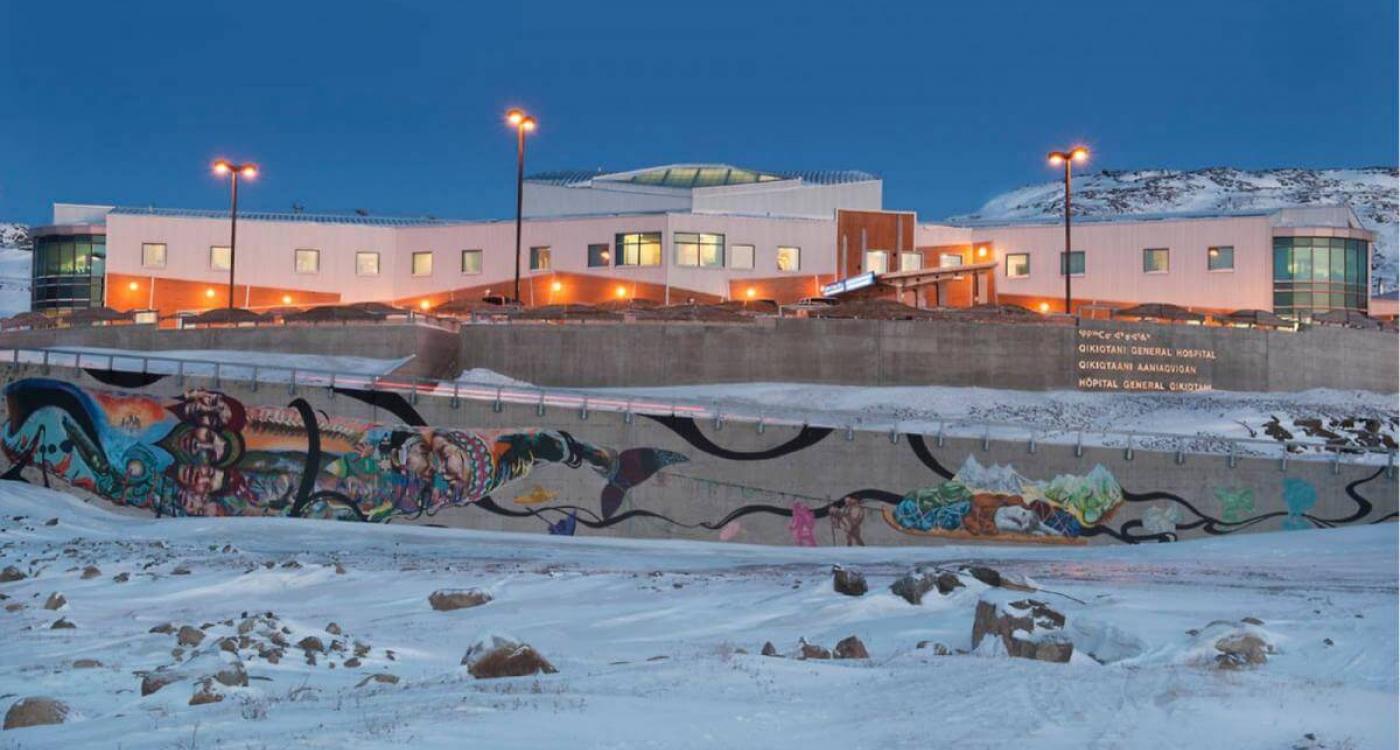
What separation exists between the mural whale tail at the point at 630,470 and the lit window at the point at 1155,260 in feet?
115

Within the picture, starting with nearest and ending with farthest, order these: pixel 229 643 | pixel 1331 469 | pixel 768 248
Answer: pixel 229 643 → pixel 1331 469 → pixel 768 248

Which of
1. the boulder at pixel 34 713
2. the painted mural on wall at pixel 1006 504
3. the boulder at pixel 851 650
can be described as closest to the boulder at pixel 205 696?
the boulder at pixel 34 713

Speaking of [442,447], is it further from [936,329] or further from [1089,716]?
[1089,716]

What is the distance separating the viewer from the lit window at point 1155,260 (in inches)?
2596

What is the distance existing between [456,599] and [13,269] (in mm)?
121292

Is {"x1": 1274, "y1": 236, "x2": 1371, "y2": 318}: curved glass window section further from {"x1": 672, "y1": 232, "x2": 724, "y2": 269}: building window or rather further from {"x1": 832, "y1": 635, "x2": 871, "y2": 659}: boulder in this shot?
{"x1": 832, "y1": 635, "x2": 871, "y2": 659}: boulder

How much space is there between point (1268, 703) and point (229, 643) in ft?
36.7

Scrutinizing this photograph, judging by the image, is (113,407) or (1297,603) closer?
(1297,603)

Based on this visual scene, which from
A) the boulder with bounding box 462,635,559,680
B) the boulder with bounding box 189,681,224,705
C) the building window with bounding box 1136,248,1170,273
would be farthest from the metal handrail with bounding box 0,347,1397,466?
the building window with bounding box 1136,248,1170,273

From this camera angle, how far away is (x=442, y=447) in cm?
3897

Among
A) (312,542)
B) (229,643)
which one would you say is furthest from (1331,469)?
(229,643)

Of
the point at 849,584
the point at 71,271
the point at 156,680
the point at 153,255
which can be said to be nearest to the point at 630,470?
the point at 849,584

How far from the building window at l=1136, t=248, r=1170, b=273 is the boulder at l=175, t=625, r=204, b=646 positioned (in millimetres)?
55370

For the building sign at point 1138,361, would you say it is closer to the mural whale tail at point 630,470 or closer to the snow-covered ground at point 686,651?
the mural whale tail at point 630,470
